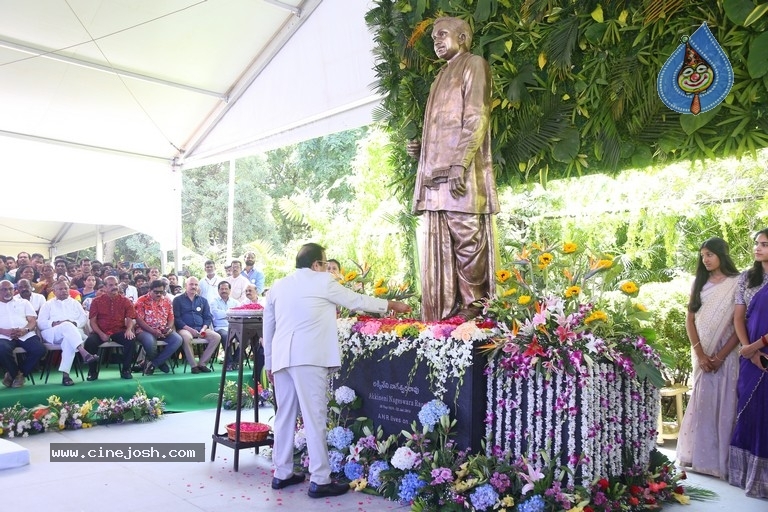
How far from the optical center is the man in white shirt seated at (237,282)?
379 inches

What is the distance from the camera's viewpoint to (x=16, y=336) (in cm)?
666

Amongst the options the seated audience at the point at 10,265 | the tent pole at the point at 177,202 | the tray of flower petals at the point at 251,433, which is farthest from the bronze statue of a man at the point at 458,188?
the seated audience at the point at 10,265

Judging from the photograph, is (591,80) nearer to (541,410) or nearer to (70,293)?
(541,410)

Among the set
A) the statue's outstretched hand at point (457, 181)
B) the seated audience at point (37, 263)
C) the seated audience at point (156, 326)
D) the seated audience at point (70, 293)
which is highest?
the statue's outstretched hand at point (457, 181)

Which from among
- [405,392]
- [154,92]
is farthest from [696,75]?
[154,92]

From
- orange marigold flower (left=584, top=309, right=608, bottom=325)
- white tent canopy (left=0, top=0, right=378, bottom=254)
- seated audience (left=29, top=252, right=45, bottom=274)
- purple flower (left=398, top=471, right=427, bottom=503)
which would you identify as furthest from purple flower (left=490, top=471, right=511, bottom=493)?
seated audience (left=29, top=252, right=45, bottom=274)

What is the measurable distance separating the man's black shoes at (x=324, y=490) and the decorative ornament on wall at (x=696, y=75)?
3221mm

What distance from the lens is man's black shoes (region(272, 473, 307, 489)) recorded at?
4.33m

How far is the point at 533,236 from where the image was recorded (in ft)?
29.9

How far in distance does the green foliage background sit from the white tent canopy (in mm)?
1839

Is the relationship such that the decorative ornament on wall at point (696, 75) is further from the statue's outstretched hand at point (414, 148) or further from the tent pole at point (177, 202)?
the tent pole at point (177, 202)

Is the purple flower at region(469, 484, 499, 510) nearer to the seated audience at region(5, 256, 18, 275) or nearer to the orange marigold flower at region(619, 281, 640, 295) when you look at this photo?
the orange marigold flower at region(619, 281, 640, 295)

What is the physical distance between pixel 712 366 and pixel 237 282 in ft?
21.6

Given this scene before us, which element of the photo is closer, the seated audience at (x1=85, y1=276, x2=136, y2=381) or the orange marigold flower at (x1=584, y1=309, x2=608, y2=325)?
the orange marigold flower at (x1=584, y1=309, x2=608, y2=325)
